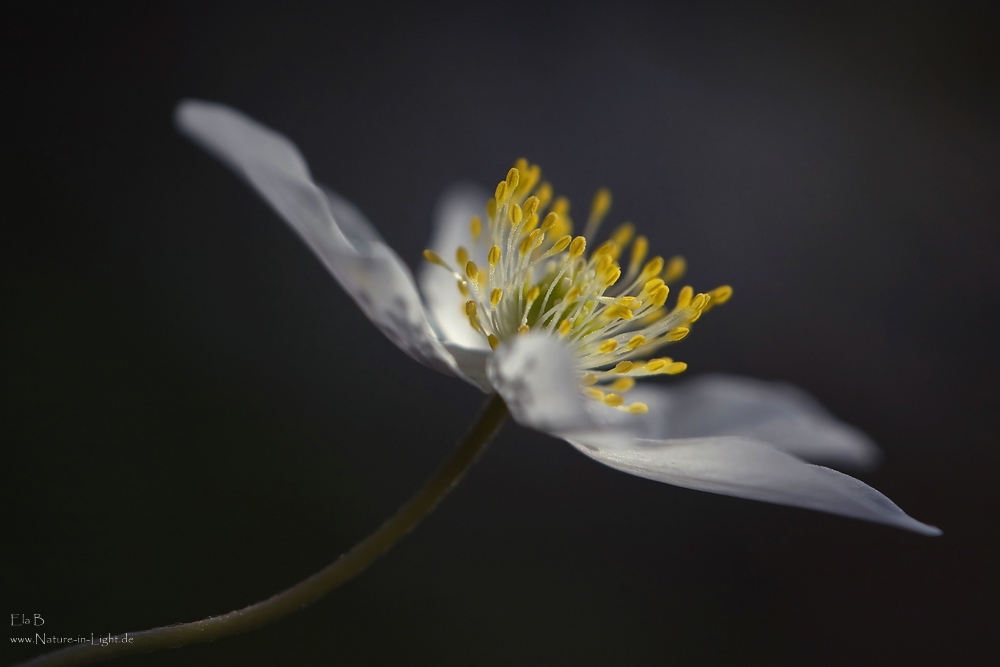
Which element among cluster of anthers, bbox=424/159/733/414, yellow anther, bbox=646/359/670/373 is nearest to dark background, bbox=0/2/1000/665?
cluster of anthers, bbox=424/159/733/414

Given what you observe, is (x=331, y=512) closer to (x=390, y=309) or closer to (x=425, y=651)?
(x=425, y=651)

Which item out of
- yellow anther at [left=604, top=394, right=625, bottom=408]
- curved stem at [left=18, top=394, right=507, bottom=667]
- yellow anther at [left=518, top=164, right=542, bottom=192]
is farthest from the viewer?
yellow anther at [left=518, top=164, right=542, bottom=192]

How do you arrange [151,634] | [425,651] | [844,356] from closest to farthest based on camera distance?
1. [151,634]
2. [425,651]
3. [844,356]

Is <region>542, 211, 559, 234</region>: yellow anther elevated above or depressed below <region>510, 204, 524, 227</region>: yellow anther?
above

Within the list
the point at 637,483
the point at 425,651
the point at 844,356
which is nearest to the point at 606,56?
the point at 844,356

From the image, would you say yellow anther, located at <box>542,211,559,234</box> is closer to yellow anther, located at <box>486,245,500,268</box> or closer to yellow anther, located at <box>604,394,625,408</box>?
yellow anther, located at <box>486,245,500,268</box>
